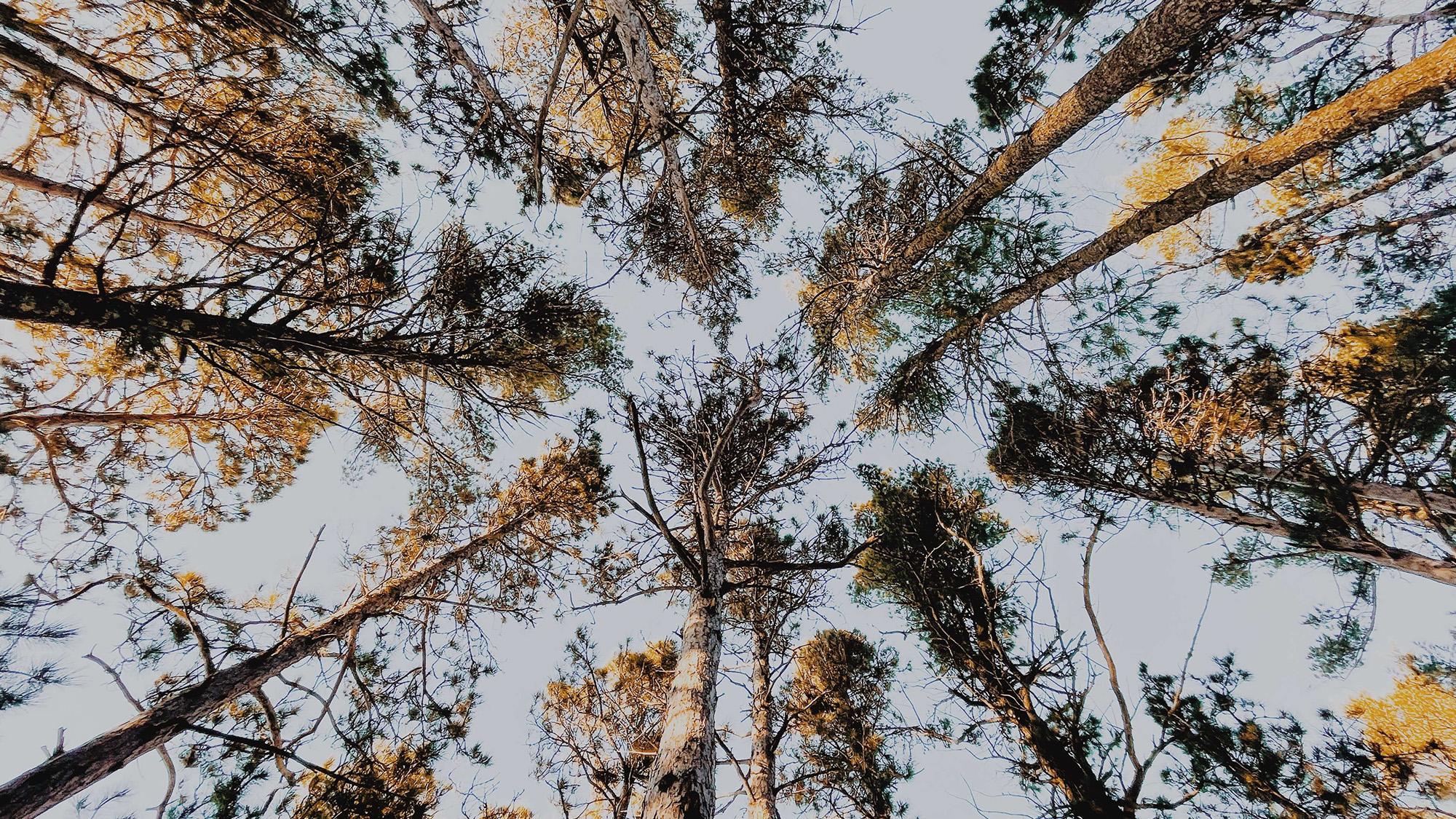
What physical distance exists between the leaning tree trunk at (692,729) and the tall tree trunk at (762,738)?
1630mm

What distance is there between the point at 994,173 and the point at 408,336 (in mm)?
5088

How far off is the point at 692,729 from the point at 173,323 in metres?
4.60

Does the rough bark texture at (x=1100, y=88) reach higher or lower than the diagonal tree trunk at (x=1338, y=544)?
higher

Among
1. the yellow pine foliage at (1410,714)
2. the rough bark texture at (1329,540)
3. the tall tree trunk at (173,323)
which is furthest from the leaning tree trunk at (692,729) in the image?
the yellow pine foliage at (1410,714)

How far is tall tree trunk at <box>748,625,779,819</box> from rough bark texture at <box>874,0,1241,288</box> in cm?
565

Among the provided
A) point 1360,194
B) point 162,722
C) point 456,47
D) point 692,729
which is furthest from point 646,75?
point 1360,194

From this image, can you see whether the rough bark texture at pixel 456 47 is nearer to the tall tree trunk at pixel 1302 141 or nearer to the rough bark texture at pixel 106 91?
the rough bark texture at pixel 106 91

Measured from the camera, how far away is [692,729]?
3.04m

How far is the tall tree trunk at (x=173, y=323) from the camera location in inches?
112

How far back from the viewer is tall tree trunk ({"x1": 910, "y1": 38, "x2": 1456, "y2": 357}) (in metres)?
2.66

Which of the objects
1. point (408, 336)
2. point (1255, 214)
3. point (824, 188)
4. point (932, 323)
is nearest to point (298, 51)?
point (408, 336)

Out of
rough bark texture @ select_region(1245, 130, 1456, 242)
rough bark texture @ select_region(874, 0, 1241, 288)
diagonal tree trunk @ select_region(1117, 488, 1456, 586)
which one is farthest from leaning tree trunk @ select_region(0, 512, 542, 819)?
diagonal tree trunk @ select_region(1117, 488, 1456, 586)

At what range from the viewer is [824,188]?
5.82 m

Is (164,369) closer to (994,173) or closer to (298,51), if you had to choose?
(298,51)
